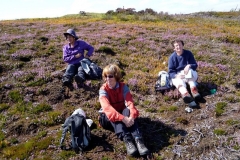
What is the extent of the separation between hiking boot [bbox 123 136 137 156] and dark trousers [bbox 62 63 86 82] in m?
4.74

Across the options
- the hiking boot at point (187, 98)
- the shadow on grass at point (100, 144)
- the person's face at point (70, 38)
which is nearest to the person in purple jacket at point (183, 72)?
the hiking boot at point (187, 98)

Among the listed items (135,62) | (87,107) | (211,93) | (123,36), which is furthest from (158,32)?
(87,107)

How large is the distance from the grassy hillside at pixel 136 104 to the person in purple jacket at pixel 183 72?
51 centimetres

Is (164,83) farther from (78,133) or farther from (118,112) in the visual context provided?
(78,133)

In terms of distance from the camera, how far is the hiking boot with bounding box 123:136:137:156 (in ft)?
22.6

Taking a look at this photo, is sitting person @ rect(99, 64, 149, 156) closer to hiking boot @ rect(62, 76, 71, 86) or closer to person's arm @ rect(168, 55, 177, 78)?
person's arm @ rect(168, 55, 177, 78)

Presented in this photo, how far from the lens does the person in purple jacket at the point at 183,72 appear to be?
31.9ft

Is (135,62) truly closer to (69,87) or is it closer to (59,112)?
(69,87)

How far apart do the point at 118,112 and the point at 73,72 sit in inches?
190

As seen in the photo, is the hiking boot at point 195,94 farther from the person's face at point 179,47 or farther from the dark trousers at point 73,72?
the dark trousers at point 73,72

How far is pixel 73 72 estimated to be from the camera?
11641 mm

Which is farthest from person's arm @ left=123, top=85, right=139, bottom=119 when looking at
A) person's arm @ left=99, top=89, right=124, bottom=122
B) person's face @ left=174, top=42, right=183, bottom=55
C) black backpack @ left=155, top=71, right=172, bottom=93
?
person's face @ left=174, top=42, right=183, bottom=55

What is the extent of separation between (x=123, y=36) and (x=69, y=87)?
1032cm

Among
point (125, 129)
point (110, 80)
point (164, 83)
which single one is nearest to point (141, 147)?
point (125, 129)
